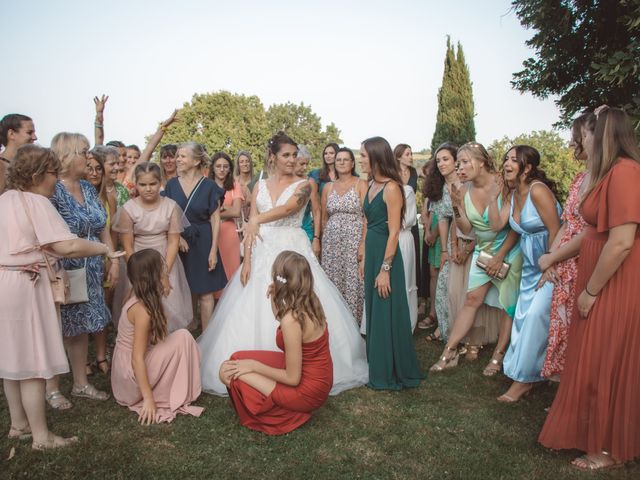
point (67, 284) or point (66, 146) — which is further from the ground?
point (66, 146)

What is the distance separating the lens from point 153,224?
5.12 meters

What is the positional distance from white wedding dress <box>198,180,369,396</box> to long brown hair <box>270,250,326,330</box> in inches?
46.8

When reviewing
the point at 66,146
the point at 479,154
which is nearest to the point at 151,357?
the point at 66,146

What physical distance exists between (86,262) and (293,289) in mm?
2194

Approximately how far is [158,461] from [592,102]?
459 inches

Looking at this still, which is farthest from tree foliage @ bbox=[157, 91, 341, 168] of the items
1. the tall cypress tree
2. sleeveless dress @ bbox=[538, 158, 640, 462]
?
sleeveless dress @ bbox=[538, 158, 640, 462]

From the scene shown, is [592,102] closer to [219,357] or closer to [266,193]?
[266,193]

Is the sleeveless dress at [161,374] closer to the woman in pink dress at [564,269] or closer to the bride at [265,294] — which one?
the bride at [265,294]

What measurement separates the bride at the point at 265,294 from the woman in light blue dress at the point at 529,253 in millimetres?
1485

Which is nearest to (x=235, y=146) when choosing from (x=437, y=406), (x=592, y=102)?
(x=592, y=102)

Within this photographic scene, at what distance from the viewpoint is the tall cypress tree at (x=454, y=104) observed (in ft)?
78.4

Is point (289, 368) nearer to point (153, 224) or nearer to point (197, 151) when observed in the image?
point (153, 224)

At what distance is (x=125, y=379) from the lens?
4.27m

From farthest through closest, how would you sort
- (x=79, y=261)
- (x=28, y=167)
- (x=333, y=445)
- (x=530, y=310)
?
(x=79, y=261)
(x=530, y=310)
(x=333, y=445)
(x=28, y=167)
